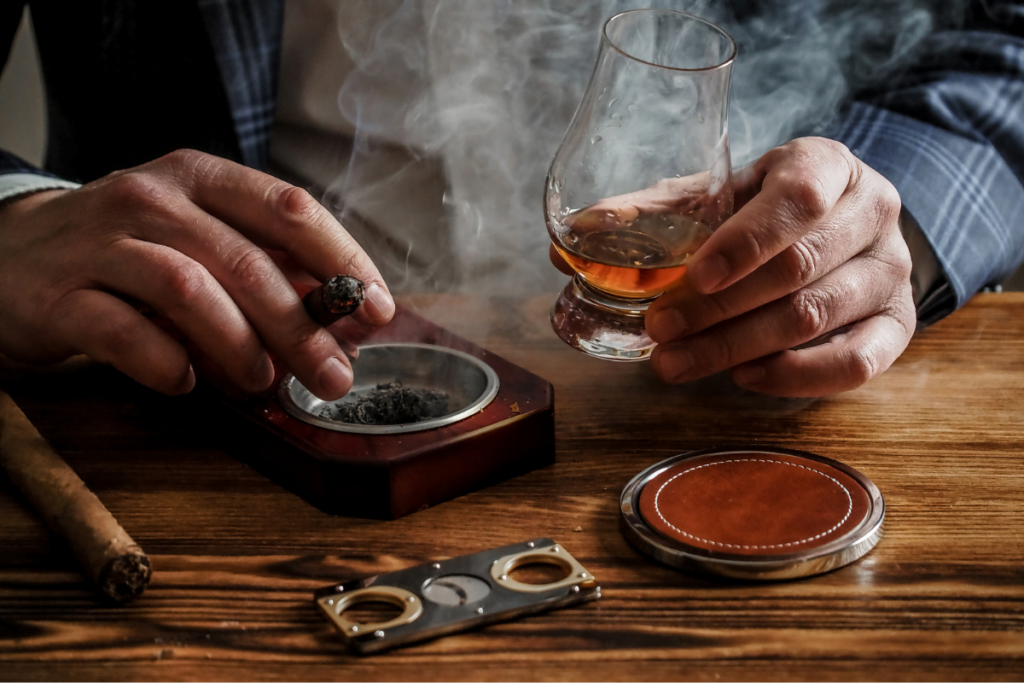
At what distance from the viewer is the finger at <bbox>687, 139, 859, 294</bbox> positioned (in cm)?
126

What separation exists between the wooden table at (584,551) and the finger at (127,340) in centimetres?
13

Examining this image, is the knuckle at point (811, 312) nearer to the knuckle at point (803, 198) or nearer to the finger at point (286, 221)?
the knuckle at point (803, 198)

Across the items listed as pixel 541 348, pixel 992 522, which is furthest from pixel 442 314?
pixel 992 522

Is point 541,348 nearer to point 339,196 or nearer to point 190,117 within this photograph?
point 339,196

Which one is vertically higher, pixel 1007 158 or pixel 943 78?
pixel 943 78

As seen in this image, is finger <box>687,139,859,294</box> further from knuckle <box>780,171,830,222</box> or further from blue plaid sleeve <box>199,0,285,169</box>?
blue plaid sleeve <box>199,0,285,169</box>

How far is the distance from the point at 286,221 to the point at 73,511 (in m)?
0.55

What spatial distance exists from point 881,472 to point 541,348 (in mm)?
721

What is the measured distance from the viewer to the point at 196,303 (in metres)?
Result: 1.33

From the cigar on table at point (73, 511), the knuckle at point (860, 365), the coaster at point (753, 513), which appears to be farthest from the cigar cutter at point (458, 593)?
the knuckle at point (860, 365)

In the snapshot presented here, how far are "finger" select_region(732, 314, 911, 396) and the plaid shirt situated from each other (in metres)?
0.45

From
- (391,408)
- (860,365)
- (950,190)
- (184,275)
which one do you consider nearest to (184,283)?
(184,275)

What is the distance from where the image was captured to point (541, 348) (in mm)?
1828

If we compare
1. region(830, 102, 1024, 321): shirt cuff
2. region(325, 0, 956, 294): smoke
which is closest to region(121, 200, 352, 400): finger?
region(325, 0, 956, 294): smoke
